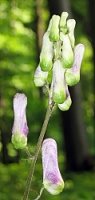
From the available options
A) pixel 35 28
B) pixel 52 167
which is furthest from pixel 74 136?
pixel 52 167

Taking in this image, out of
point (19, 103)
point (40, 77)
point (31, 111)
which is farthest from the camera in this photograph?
point (31, 111)

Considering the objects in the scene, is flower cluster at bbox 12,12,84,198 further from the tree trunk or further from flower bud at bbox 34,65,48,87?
the tree trunk

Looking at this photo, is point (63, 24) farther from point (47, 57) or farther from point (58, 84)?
point (58, 84)

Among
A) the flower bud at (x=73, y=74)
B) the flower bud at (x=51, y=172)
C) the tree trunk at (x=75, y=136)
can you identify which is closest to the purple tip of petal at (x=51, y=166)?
the flower bud at (x=51, y=172)

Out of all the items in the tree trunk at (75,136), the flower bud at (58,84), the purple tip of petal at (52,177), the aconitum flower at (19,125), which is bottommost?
the tree trunk at (75,136)

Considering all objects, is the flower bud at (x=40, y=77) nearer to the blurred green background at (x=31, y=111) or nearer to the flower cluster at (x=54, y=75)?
the flower cluster at (x=54, y=75)

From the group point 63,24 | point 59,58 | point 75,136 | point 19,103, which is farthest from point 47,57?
point 75,136

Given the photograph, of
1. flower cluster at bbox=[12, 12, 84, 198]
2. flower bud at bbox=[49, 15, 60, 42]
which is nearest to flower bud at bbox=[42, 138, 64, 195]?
flower cluster at bbox=[12, 12, 84, 198]

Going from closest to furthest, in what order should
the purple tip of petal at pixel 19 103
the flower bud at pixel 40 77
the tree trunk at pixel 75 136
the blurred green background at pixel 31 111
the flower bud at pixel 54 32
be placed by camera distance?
the flower bud at pixel 54 32
the flower bud at pixel 40 77
the purple tip of petal at pixel 19 103
the blurred green background at pixel 31 111
the tree trunk at pixel 75 136
